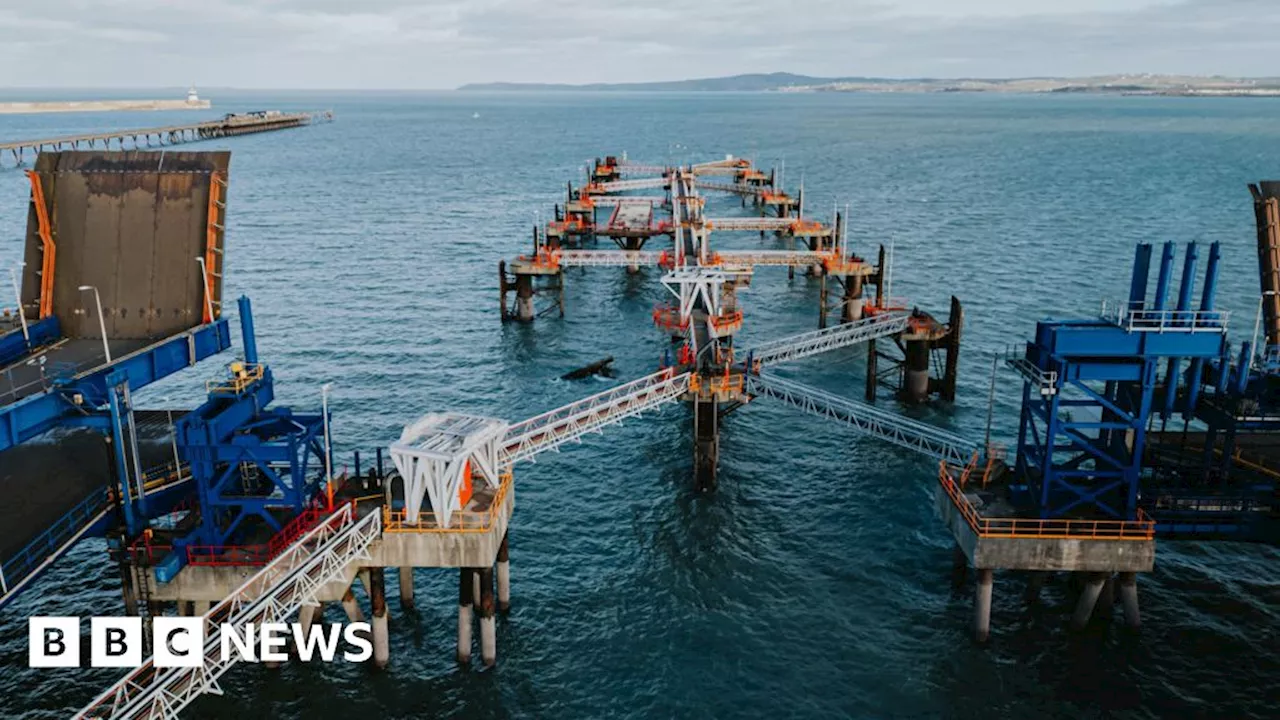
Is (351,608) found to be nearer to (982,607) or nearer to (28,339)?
(28,339)

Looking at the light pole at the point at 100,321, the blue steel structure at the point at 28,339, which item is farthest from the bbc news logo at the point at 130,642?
the blue steel structure at the point at 28,339

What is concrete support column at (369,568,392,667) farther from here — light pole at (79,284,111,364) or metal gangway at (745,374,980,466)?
metal gangway at (745,374,980,466)

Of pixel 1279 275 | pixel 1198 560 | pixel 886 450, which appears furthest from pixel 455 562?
pixel 1279 275

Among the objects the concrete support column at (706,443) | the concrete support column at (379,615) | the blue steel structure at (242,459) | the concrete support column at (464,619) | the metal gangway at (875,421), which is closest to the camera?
the blue steel structure at (242,459)

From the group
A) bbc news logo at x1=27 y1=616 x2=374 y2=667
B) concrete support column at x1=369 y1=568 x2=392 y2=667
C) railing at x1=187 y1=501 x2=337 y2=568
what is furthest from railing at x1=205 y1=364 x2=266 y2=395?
concrete support column at x1=369 y1=568 x2=392 y2=667

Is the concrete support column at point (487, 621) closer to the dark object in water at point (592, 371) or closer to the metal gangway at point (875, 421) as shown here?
the metal gangway at point (875, 421)

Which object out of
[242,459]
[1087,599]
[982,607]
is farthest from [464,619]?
[1087,599]

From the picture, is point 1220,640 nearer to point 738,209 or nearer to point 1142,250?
point 1142,250
